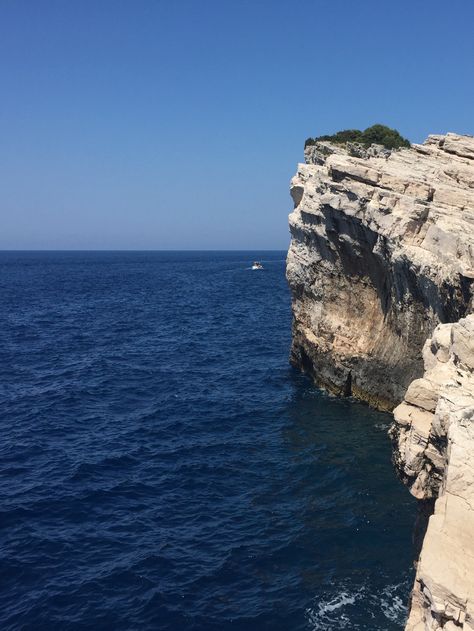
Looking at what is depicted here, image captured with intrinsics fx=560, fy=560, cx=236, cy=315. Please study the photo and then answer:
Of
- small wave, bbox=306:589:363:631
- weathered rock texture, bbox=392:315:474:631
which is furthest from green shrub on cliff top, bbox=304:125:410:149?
small wave, bbox=306:589:363:631

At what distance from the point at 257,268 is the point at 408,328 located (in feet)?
454

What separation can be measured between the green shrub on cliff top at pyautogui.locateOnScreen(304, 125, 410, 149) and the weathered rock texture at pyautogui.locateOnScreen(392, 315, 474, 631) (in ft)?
120

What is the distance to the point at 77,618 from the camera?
65.9 ft

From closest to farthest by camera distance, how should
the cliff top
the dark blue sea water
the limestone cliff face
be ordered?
the dark blue sea water
the cliff top
the limestone cliff face

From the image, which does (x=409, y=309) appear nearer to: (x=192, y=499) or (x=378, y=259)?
(x=378, y=259)

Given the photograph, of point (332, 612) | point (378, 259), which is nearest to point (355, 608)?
point (332, 612)

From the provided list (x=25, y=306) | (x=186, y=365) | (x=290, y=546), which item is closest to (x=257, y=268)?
(x=25, y=306)

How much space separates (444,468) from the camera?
15422mm

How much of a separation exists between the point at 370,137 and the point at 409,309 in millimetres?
28834

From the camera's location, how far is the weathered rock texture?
11.9 m

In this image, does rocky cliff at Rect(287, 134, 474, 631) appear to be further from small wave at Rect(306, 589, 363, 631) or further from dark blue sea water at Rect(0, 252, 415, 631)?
small wave at Rect(306, 589, 363, 631)

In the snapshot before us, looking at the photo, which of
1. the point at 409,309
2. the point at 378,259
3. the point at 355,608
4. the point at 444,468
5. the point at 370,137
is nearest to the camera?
the point at 444,468

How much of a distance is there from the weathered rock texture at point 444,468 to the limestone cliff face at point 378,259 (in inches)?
311

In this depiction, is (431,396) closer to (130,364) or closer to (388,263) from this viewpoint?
(388,263)
